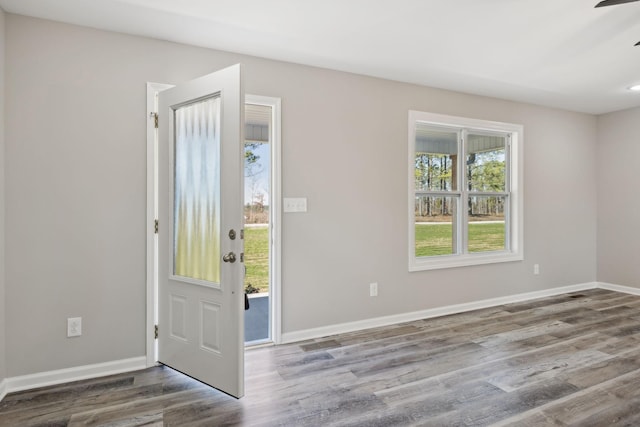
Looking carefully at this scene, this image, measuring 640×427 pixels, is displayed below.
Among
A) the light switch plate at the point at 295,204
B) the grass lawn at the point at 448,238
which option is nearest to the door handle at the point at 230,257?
the light switch plate at the point at 295,204

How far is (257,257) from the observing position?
5.69m

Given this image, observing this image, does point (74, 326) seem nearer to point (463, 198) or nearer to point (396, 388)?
point (396, 388)

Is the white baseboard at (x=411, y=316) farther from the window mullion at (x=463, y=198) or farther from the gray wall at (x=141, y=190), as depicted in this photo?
the window mullion at (x=463, y=198)

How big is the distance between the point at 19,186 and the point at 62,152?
0.34 m

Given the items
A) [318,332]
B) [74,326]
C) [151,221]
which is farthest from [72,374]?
[318,332]

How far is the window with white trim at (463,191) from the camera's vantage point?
13.5ft

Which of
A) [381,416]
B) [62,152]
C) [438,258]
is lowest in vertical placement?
[381,416]

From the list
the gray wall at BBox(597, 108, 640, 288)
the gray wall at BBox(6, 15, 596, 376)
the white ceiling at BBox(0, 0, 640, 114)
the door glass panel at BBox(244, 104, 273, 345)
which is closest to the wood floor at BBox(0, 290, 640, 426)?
the gray wall at BBox(6, 15, 596, 376)

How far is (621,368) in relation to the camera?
2.74m

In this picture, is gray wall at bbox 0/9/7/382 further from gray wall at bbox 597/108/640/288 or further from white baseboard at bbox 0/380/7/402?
gray wall at bbox 597/108/640/288

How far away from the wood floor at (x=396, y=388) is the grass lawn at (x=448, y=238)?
1.05 m

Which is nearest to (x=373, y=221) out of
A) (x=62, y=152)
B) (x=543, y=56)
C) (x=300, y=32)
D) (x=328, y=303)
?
(x=328, y=303)

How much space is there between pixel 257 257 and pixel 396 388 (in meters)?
3.58

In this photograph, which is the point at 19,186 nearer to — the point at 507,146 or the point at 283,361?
the point at 283,361
